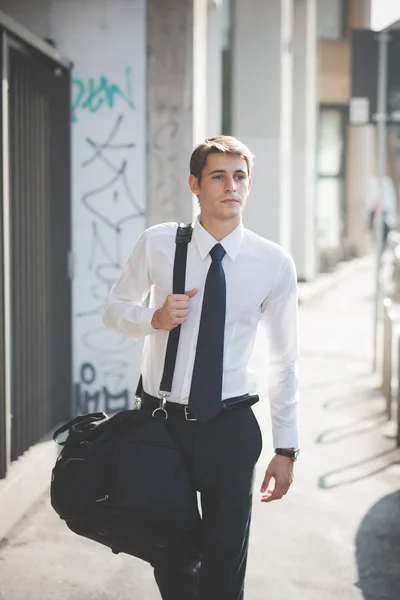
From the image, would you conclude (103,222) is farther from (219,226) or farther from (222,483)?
(222,483)

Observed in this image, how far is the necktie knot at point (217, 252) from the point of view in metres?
3.17

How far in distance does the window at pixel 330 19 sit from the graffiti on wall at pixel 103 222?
849 inches

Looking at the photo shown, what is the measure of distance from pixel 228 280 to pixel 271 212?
49.6 ft

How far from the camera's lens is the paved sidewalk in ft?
14.4

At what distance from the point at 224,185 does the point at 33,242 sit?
3.21 metres

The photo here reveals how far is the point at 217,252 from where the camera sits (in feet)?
10.4

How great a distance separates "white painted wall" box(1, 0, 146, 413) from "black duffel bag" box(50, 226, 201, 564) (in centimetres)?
398

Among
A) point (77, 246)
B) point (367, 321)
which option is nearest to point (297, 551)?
point (77, 246)

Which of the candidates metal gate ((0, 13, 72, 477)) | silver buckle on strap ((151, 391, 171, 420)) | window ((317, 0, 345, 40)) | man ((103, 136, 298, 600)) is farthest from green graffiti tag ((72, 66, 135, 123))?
window ((317, 0, 345, 40))

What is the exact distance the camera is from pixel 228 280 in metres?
3.21

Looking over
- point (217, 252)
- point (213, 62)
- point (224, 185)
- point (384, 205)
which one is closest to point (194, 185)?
point (224, 185)

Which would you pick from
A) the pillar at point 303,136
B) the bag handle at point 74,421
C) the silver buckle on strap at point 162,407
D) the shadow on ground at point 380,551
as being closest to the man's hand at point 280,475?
the silver buckle on strap at point 162,407

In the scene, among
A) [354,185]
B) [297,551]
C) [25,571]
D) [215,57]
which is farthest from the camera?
[354,185]

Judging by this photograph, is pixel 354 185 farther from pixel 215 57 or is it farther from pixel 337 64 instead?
pixel 215 57
